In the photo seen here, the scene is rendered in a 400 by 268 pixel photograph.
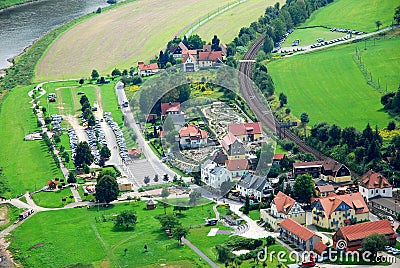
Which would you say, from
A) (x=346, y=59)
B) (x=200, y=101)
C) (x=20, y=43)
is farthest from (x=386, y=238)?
(x=20, y=43)

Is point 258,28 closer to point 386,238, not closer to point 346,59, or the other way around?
point 346,59

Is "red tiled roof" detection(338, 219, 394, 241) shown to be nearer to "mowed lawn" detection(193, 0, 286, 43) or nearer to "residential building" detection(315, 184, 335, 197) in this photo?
"residential building" detection(315, 184, 335, 197)

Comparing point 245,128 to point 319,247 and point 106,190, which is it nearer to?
point 106,190

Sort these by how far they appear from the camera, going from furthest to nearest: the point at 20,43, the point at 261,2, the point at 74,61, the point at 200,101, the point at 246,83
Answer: the point at 261,2, the point at 20,43, the point at 74,61, the point at 246,83, the point at 200,101

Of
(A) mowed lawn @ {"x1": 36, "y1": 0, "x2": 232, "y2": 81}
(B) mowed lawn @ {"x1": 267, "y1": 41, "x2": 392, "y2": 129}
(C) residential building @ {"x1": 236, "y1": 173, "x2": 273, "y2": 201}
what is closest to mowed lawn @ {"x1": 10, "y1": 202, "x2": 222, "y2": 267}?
(C) residential building @ {"x1": 236, "y1": 173, "x2": 273, "y2": 201}

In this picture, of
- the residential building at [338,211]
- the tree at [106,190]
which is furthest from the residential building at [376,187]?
the tree at [106,190]
